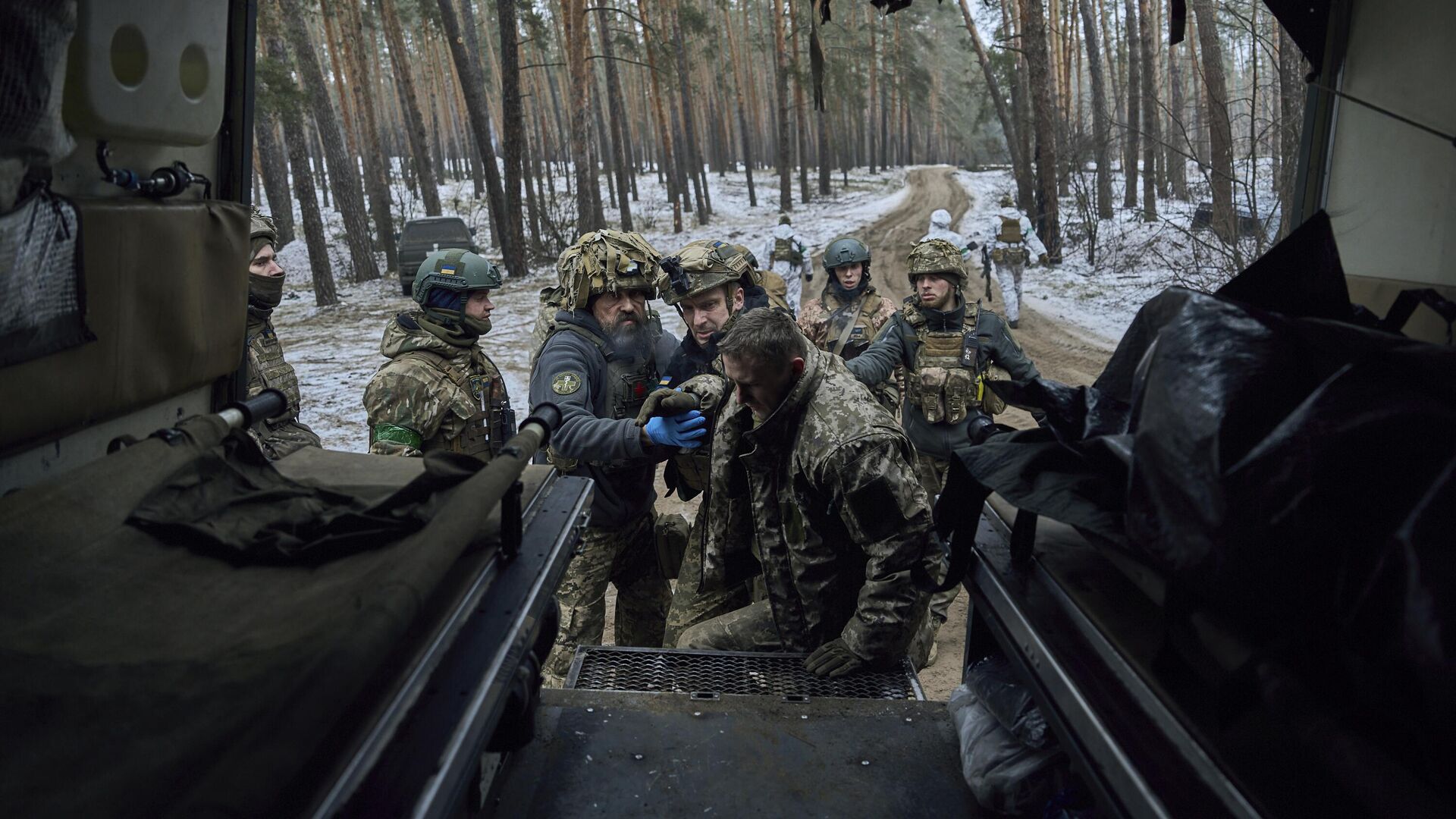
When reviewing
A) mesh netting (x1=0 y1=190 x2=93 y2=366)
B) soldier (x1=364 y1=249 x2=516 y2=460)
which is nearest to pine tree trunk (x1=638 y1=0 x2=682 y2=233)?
soldier (x1=364 y1=249 x2=516 y2=460)

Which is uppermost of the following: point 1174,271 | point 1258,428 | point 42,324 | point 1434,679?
point 42,324

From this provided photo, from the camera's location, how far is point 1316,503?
1.28 metres

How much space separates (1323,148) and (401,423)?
4.11 metres

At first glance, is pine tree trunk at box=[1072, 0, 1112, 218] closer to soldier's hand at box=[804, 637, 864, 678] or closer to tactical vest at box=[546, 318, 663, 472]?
tactical vest at box=[546, 318, 663, 472]

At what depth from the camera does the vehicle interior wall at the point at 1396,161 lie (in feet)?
7.82

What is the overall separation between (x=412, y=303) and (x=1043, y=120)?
41.6 feet

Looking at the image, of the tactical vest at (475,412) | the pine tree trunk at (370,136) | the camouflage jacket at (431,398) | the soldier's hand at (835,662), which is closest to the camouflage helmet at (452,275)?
the camouflage jacket at (431,398)

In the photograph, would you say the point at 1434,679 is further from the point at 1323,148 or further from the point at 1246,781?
the point at 1323,148

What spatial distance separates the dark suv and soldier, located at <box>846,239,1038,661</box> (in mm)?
13765

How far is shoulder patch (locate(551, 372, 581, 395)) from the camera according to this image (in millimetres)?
4184

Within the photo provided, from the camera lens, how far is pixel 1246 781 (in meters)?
1.38

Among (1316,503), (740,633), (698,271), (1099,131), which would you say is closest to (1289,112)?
(698,271)

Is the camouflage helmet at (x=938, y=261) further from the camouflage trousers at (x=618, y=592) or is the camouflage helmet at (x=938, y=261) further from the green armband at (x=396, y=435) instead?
the green armband at (x=396, y=435)

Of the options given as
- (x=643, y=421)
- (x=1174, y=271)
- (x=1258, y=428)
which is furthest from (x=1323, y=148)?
(x=1174, y=271)
